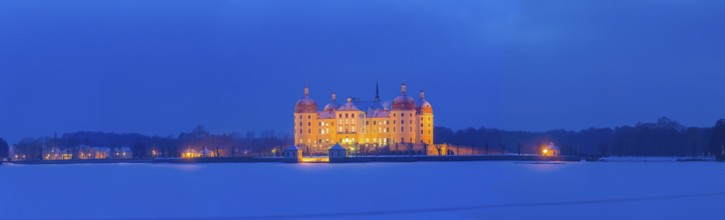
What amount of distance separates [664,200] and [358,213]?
9.17 metres

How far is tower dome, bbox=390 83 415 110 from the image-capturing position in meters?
96.4

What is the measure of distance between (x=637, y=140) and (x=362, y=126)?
3112cm

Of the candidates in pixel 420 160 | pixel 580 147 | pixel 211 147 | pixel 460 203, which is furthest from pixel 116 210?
pixel 580 147

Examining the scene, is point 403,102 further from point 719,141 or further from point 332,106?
point 719,141

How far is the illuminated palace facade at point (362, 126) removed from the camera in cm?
9569

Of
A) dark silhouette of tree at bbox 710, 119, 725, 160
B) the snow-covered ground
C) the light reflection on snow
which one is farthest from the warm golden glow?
the snow-covered ground

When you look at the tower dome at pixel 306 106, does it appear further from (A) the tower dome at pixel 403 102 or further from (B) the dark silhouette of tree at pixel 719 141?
(B) the dark silhouette of tree at pixel 719 141

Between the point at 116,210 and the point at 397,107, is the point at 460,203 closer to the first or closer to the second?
the point at 116,210

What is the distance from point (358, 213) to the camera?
23500 mm

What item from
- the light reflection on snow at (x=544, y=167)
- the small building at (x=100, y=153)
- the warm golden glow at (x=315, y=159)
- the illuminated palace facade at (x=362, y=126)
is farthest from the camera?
the small building at (x=100, y=153)

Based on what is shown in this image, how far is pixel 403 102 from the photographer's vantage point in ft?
319

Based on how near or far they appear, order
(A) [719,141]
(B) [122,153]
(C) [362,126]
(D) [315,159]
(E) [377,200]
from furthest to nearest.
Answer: (B) [122,153] < (C) [362,126] < (D) [315,159] < (A) [719,141] < (E) [377,200]

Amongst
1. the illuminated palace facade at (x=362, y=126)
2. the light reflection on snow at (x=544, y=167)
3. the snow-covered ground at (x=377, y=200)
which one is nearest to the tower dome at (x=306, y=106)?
the illuminated palace facade at (x=362, y=126)

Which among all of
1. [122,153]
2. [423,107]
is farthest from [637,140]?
[122,153]
